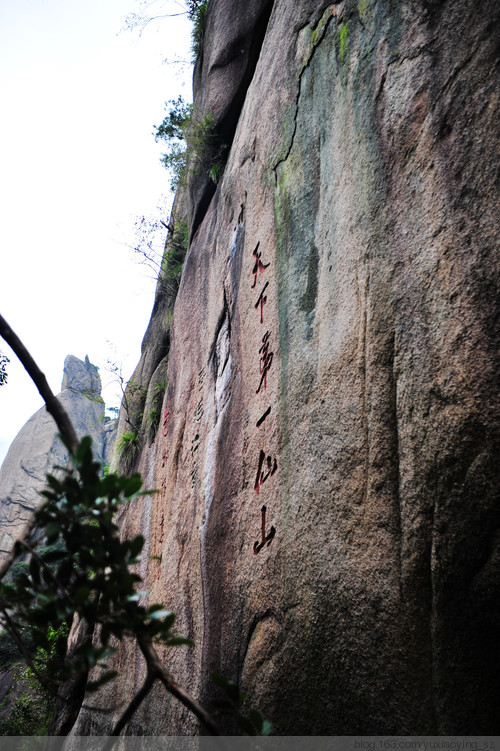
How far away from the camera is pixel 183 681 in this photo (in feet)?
11.7

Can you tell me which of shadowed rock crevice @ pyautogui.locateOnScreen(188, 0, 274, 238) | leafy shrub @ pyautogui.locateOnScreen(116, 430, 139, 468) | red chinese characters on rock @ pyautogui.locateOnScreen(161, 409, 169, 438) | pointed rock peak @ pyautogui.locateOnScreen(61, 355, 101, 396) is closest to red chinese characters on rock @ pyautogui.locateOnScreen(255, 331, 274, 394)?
red chinese characters on rock @ pyautogui.locateOnScreen(161, 409, 169, 438)

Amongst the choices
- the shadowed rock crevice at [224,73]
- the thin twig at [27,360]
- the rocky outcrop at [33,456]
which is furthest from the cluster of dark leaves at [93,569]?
the rocky outcrop at [33,456]

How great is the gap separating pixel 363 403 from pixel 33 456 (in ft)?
81.2

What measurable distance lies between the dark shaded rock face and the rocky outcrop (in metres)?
18.7

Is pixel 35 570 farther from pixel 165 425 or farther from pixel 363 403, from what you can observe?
pixel 165 425

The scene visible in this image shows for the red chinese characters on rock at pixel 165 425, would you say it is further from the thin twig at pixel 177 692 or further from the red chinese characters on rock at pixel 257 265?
the thin twig at pixel 177 692

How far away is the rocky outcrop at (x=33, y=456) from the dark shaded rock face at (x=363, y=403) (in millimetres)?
18654

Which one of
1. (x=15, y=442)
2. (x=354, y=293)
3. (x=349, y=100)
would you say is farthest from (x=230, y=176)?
(x=15, y=442)

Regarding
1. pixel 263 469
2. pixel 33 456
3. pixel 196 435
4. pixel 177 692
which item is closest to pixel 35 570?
pixel 177 692

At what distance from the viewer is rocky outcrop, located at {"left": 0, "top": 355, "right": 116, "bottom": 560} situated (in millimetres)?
22889

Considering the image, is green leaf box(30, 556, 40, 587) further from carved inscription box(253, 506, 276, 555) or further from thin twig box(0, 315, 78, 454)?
carved inscription box(253, 506, 276, 555)

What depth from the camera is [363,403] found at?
2.35 metres

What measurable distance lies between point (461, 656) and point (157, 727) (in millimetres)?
2768

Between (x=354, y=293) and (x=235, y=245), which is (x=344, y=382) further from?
(x=235, y=245)
